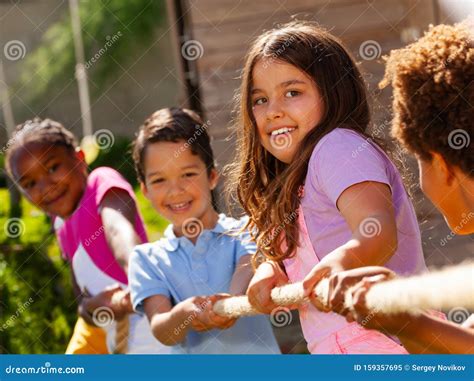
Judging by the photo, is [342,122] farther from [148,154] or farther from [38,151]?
[38,151]

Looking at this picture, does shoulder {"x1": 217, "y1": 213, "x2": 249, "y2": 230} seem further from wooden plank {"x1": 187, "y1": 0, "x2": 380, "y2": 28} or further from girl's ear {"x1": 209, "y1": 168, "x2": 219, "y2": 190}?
wooden plank {"x1": 187, "y1": 0, "x2": 380, "y2": 28}

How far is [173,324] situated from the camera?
2.15 meters

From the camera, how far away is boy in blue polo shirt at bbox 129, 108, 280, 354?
7.21 ft

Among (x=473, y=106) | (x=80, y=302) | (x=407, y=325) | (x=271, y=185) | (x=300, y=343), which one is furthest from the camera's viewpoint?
(x=300, y=343)

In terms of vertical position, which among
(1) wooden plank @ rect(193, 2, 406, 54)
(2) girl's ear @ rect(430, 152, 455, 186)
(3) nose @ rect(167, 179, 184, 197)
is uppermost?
(1) wooden plank @ rect(193, 2, 406, 54)

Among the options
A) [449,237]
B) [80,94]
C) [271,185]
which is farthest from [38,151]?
[449,237]

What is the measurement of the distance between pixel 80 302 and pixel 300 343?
73 centimetres

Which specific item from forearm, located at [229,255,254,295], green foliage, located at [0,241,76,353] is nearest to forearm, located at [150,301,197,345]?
forearm, located at [229,255,254,295]

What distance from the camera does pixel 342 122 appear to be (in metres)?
1.84

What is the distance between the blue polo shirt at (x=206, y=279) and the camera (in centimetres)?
221

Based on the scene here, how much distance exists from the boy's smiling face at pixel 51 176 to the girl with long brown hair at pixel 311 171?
0.77 m

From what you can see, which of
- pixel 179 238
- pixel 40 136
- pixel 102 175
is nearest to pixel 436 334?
pixel 179 238

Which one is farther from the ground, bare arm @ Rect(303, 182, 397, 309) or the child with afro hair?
the child with afro hair

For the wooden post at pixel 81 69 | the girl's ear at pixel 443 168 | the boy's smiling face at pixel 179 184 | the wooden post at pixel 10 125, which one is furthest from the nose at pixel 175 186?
the wooden post at pixel 81 69
